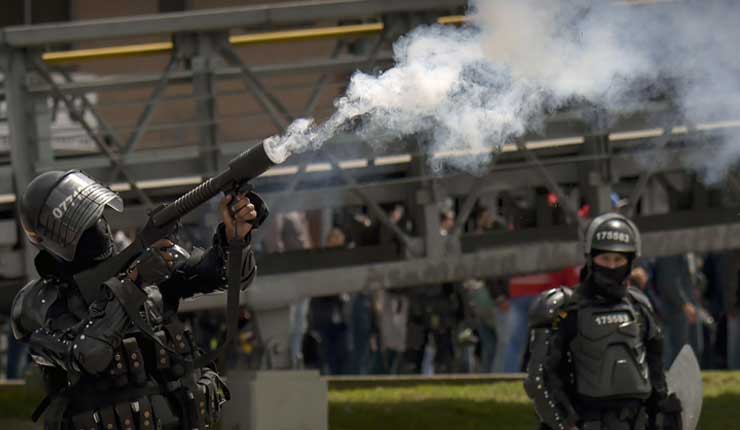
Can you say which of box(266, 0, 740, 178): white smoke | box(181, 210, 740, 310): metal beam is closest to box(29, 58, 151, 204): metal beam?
box(181, 210, 740, 310): metal beam

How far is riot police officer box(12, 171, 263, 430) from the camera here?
784cm

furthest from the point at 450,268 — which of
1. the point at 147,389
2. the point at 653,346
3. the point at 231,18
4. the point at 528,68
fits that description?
the point at 147,389

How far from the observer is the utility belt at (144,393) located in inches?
313

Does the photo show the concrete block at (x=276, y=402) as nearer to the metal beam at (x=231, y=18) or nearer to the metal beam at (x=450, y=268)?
the metal beam at (x=450, y=268)

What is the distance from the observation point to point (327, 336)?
18.3 metres

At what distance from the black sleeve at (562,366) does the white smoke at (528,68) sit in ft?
3.83

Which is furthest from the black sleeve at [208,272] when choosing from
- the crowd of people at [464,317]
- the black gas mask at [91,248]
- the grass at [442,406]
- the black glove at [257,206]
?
the crowd of people at [464,317]

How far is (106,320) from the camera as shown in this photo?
7773mm

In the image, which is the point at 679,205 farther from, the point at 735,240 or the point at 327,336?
the point at 327,336

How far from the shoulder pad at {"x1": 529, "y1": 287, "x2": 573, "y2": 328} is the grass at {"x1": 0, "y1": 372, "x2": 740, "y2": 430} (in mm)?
2852

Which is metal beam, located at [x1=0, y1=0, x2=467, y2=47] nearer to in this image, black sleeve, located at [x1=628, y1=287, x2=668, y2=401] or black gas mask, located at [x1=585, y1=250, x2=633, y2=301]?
black gas mask, located at [x1=585, y1=250, x2=633, y2=301]

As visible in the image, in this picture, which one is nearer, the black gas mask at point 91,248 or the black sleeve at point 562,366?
the black gas mask at point 91,248

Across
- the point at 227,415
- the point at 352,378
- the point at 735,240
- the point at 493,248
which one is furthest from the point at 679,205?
the point at 227,415

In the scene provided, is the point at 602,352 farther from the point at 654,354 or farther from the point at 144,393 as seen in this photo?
the point at 144,393
